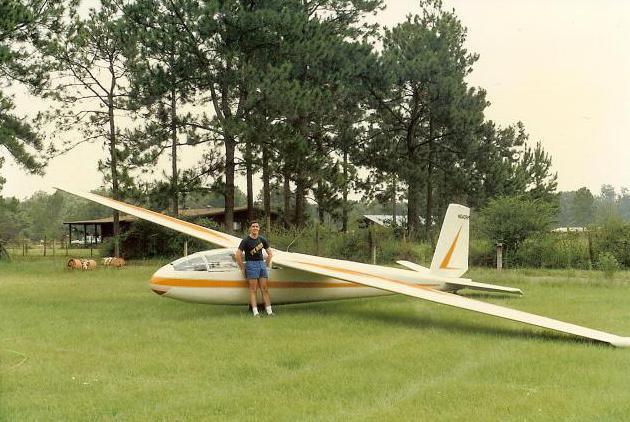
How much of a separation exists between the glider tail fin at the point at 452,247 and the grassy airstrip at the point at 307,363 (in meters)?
0.93

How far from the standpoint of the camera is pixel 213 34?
23734 millimetres

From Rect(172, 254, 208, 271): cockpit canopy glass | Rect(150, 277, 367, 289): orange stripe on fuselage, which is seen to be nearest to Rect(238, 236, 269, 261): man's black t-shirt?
Rect(150, 277, 367, 289): orange stripe on fuselage

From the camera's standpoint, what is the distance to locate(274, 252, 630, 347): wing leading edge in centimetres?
855

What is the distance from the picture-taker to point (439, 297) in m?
9.88

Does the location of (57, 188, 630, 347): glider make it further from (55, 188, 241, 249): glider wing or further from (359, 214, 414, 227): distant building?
(359, 214, 414, 227): distant building

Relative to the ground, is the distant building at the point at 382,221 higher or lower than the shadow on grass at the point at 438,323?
higher

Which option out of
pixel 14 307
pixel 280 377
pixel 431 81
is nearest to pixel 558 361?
pixel 280 377

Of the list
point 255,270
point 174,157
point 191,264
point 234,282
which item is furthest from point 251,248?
point 174,157

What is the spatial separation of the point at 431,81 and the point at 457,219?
71.6 feet

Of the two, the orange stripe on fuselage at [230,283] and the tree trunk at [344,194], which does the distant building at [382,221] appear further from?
the orange stripe on fuselage at [230,283]

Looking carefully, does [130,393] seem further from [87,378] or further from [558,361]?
[558,361]

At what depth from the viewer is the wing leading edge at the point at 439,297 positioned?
855cm

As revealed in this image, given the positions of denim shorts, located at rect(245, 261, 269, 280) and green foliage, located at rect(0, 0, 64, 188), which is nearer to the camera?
denim shorts, located at rect(245, 261, 269, 280)

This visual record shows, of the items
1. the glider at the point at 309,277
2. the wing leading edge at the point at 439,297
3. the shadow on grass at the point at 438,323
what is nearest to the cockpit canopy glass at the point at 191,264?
the glider at the point at 309,277
